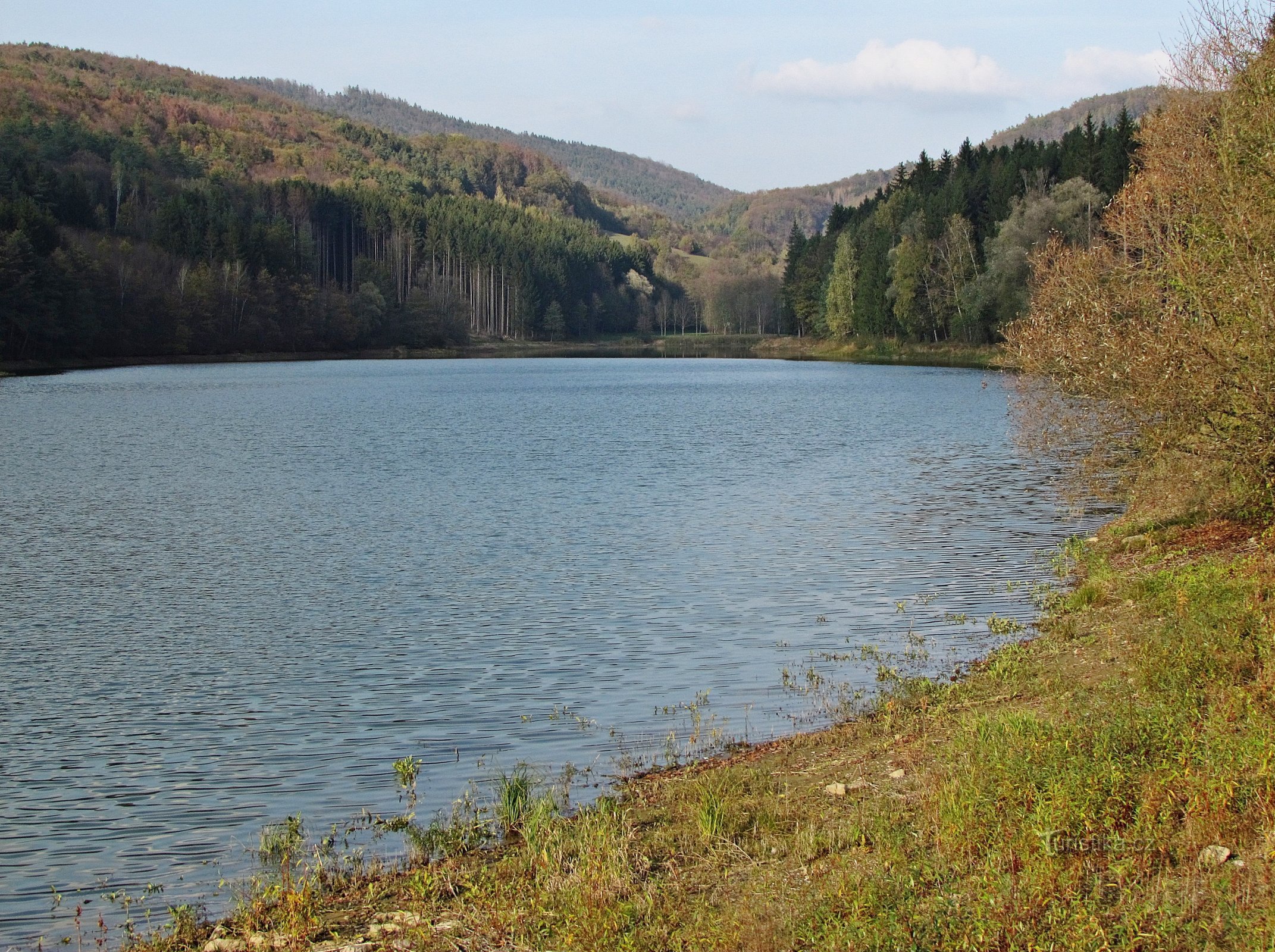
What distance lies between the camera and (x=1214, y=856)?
668 centimetres

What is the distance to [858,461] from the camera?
36375 millimetres

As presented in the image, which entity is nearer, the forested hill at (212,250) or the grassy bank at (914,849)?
the grassy bank at (914,849)

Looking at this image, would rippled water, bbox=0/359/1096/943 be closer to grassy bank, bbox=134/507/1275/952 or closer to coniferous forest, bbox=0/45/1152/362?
grassy bank, bbox=134/507/1275/952

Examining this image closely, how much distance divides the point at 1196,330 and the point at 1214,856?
1003 centimetres

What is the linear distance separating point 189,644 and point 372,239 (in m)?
164

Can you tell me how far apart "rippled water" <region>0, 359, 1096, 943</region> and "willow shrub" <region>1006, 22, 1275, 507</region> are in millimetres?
3281

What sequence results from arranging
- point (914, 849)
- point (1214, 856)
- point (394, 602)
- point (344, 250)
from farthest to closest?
1. point (344, 250)
2. point (394, 602)
3. point (914, 849)
4. point (1214, 856)

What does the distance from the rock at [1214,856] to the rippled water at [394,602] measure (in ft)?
18.0

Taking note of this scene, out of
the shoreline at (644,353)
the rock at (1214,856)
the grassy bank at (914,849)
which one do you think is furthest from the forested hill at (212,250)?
the rock at (1214,856)

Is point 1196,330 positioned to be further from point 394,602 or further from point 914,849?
point 394,602

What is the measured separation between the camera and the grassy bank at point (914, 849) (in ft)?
20.9

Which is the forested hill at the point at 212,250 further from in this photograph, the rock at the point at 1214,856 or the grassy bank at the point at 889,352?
the rock at the point at 1214,856

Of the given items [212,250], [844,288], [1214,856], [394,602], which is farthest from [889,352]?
[1214,856]

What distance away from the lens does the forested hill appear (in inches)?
3627
